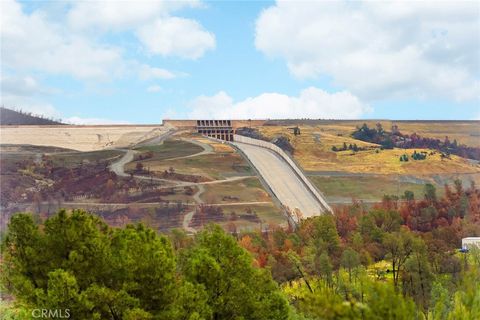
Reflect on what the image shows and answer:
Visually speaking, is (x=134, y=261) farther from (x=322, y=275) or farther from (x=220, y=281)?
(x=322, y=275)

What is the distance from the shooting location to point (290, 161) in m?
47.0

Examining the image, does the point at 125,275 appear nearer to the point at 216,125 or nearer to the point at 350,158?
the point at 350,158

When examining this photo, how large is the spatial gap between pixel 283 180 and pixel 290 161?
2806 millimetres

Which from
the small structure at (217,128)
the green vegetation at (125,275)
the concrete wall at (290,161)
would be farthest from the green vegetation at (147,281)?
the small structure at (217,128)

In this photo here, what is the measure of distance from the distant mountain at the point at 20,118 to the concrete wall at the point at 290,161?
16.2 metres

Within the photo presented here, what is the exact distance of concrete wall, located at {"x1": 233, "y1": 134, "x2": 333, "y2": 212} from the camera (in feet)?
142

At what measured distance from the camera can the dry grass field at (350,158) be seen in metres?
46.4

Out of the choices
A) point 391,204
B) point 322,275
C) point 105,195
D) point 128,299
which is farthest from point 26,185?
point 128,299

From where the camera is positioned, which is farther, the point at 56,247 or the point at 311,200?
the point at 311,200

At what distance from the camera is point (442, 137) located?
5300 centimetres

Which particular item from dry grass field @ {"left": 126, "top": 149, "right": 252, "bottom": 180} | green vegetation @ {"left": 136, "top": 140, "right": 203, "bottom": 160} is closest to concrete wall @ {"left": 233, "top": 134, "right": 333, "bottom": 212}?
dry grass field @ {"left": 126, "top": 149, "right": 252, "bottom": 180}

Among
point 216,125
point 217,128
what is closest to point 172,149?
point 217,128

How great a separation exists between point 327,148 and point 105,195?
17.9m

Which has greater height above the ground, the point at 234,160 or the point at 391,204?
the point at 234,160
